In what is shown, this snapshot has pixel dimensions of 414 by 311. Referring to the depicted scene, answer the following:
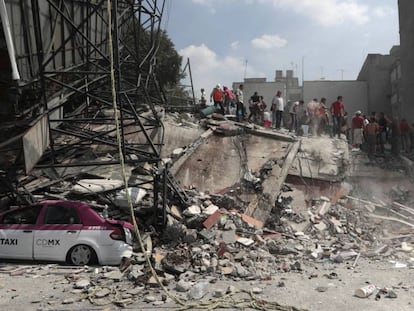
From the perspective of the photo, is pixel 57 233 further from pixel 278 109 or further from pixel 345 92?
pixel 345 92

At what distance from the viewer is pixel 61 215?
31.0 feet

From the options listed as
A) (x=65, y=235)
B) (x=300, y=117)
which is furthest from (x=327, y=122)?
(x=65, y=235)

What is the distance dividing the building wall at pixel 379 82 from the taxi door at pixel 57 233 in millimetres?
38635

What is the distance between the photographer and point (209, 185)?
46.2 ft

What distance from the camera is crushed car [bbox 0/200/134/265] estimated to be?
9.11 m

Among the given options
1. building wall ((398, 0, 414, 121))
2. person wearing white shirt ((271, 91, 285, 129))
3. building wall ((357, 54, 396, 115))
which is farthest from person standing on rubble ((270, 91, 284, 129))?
building wall ((357, 54, 396, 115))

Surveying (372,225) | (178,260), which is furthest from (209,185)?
(178,260)

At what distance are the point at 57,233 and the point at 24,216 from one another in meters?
0.91

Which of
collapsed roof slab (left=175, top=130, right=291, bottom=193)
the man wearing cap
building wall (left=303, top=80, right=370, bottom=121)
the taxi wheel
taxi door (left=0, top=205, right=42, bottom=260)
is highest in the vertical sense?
building wall (left=303, top=80, right=370, bottom=121)

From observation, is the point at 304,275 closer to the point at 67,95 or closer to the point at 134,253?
the point at 134,253

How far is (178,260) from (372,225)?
250 inches

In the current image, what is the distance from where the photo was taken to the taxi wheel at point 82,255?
917cm

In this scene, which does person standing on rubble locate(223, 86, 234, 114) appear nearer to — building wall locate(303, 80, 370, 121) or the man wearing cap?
the man wearing cap

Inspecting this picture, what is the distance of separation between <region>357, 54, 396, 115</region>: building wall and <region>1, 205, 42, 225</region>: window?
3880cm
